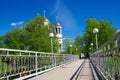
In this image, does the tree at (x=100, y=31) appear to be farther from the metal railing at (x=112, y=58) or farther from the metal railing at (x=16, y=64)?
the metal railing at (x=112, y=58)

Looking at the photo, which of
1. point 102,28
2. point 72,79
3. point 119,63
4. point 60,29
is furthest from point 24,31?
point 119,63

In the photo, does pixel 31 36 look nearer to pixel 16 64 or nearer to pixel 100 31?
pixel 100 31

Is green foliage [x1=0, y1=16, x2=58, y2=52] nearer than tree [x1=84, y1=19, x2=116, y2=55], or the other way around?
green foliage [x1=0, y1=16, x2=58, y2=52]

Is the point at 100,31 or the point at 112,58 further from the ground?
the point at 100,31

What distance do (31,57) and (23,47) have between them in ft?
192

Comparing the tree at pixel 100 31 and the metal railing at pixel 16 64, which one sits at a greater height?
the tree at pixel 100 31

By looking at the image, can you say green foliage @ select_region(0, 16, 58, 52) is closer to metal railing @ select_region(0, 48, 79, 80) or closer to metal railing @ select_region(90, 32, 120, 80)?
metal railing @ select_region(0, 48, 79, 80)

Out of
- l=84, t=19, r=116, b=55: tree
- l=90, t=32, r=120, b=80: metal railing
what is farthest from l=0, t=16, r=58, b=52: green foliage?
l=90, t=32, r=120, b=80: metal railing

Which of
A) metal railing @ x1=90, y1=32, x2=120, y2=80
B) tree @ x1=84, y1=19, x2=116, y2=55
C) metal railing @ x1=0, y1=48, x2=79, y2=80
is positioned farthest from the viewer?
tree @ x1=84, y1=19, x2=116, y2=55

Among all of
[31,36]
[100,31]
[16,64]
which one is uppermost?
[100,31]

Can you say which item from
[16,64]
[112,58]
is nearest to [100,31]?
[16,64]

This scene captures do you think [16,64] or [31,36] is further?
[31,36]

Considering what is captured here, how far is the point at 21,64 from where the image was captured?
45.3ft

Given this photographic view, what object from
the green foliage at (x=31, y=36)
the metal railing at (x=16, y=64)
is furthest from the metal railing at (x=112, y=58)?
the green foliage at (x=31, y=36)
